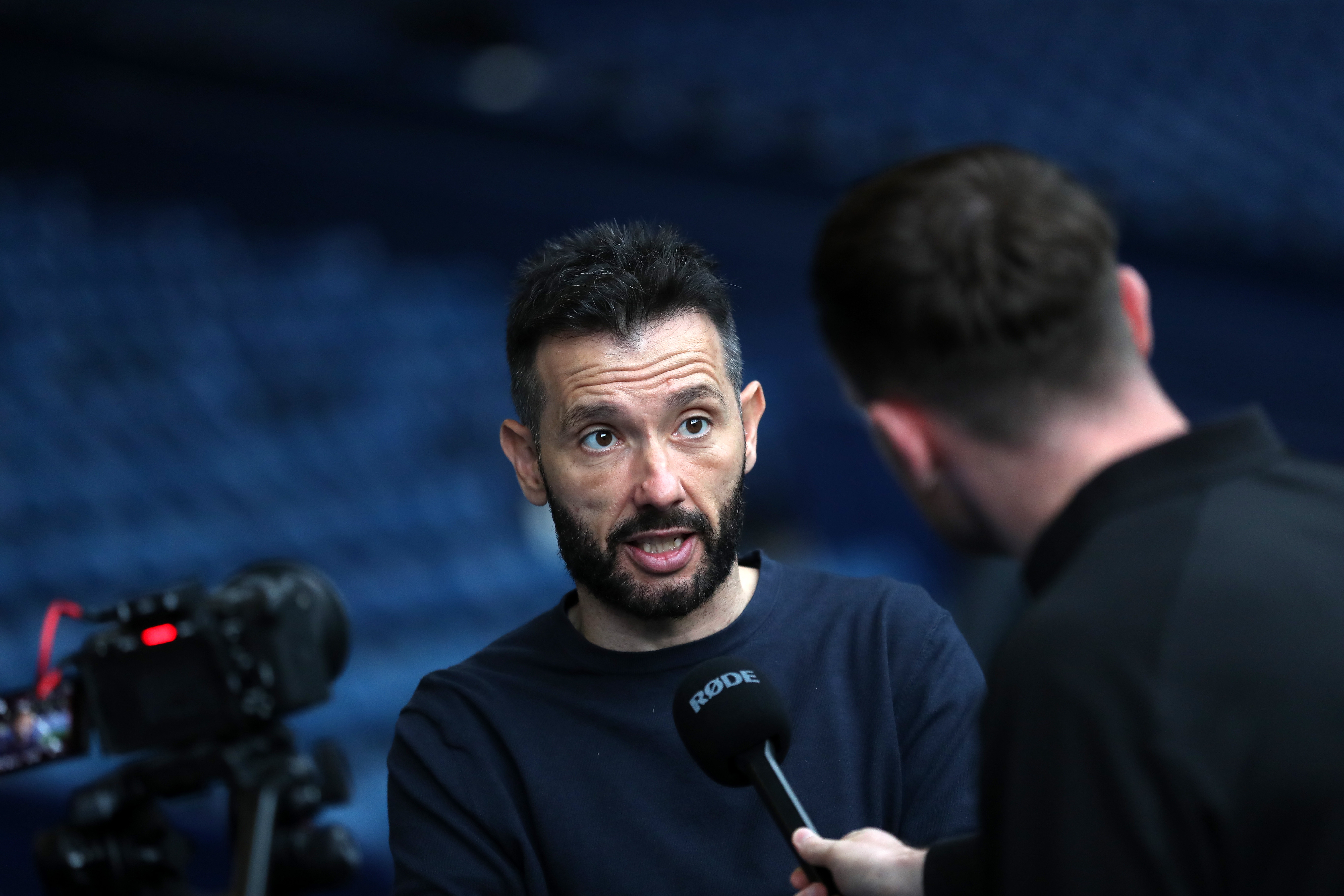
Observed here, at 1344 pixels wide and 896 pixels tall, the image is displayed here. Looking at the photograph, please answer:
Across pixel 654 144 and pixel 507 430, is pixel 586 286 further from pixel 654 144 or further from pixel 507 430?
pixel 654 144

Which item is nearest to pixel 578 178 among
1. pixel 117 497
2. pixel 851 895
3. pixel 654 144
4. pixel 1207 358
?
pixel 654 144

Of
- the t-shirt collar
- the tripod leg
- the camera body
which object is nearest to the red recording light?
the camera body

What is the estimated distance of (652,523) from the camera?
141 centimetres

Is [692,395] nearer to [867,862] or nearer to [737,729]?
[737,729]

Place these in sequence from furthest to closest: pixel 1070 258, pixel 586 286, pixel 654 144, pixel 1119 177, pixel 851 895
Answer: pixel 1119 177 < pixel 654 144 < pixel 586 286 < pixel 851 895 < pixel 1070 258

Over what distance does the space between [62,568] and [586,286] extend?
388cm

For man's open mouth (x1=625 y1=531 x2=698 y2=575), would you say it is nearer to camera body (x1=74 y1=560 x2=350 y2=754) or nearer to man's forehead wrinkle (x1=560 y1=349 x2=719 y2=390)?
man's forehead wrinkle (x1=560 y1=349 x2=719 y2=390)

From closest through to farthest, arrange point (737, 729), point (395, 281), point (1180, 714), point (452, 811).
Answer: point (1180, 714) < point (737, 729) < point (452, 811) < point (395, 281)

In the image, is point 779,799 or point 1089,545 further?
point 779,799

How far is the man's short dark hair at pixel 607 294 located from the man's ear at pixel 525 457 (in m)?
0.01

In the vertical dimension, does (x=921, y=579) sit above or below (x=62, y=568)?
below

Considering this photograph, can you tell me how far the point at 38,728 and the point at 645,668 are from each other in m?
0.86

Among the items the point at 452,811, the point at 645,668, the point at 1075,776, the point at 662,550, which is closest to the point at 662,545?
the point at 662,550

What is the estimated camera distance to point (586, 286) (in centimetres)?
145
